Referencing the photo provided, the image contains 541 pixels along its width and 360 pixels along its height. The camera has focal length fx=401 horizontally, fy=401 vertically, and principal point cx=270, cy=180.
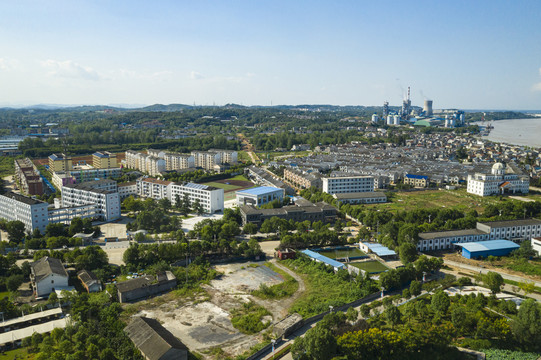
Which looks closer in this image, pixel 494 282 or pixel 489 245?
pixel 494 282

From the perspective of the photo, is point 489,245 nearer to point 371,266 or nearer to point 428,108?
point 371,266

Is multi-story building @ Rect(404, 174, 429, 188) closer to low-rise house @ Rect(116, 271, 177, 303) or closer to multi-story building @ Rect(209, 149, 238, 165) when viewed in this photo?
multi-story building @ Rect(209, 149, 238, 165)

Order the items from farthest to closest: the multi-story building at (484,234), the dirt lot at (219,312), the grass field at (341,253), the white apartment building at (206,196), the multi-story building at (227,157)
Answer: the multi-story building at (227,157)
the white apartment building at (206,196)
the multi-story building at (484,234)
the grass field at (341,253)
the dirt lot at (219,312)

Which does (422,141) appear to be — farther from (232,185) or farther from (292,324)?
(292,324)

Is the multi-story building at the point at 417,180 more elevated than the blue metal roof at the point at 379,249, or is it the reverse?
the multi-story building at the point at 417,180

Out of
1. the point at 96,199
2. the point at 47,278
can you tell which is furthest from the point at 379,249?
the point at 96,199

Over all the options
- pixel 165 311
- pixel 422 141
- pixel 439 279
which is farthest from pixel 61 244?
pixel 422 141

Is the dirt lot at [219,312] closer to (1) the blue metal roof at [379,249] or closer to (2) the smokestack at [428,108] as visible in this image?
(1) the blue metal roof at [379,249]

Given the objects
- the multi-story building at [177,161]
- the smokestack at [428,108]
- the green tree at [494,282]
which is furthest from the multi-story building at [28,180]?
the smokestack at [428,108]
